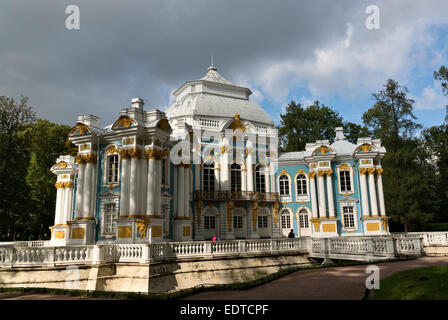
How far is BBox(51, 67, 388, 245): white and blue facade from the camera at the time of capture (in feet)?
56.0

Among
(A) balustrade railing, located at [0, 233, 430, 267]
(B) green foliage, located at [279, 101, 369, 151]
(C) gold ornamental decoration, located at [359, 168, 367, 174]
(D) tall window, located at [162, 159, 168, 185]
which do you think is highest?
(B) green foliage, located at [279, 101, 369, 151]

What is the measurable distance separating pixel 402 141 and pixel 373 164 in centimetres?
660

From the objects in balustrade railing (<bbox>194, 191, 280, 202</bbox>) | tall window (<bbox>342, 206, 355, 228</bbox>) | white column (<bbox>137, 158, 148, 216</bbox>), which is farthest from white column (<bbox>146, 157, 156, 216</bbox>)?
tall window (<bbox>342, 206, 355, 228</bbox>)

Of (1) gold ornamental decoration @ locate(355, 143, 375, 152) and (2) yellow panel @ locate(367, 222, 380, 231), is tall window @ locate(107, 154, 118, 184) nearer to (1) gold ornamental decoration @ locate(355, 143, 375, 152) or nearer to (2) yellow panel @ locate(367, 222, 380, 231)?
(1) gold ornamental decoration @ locate(355, 143, 375, 152)

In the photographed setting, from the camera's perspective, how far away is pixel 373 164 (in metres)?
24.2

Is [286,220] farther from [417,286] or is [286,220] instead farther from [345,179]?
[417,286]

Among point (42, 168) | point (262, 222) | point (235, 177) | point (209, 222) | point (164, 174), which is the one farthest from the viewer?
point (42, 168)

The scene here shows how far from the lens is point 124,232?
52.1 feet

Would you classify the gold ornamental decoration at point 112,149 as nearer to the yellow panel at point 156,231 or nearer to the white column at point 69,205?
the yellow panel at point 156,231

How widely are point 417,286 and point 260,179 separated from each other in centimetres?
1924

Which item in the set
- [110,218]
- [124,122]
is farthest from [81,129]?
[110,218]

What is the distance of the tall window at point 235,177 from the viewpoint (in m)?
25.5

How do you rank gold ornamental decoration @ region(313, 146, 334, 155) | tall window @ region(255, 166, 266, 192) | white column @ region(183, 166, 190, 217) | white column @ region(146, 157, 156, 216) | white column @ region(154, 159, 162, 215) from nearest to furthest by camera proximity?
white column @ region(146, 157, 156, 216)
white column @ region(154, 159, 162, 215)
white column @ region(183, 166, 190, 217)
gold ornamental decoration @ region(313, 146, 334, 155)
tall window @ region(255, 166, 266, 192)

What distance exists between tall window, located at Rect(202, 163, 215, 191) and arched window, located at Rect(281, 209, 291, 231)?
5807 millimetres
